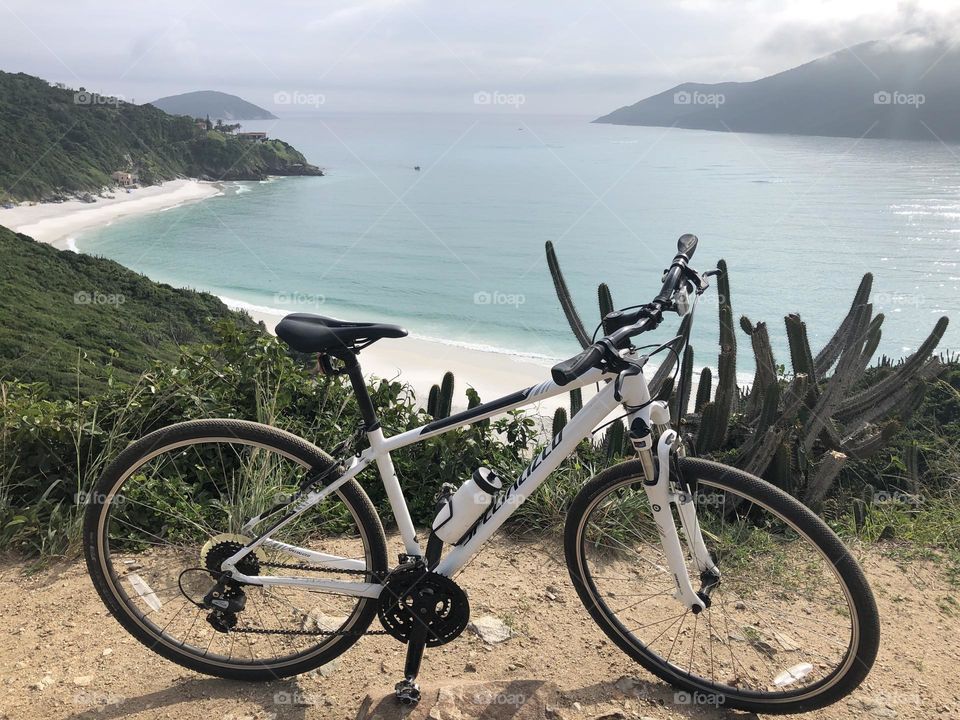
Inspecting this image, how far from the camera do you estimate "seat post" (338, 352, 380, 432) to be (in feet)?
7.29

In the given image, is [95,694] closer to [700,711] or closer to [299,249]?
[700,711]

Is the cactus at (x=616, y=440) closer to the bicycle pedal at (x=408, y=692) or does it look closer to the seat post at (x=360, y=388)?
the bicycle pedal at (x=408, y=692)

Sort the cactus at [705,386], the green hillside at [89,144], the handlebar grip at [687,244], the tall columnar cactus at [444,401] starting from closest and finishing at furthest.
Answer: the handlebar grip at [687,244], the tall columnar cactus at [444,401], the cactus at [705,386], the green hillside at [89,144]

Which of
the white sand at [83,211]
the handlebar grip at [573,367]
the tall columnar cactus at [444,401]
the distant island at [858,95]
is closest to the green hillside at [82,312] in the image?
the tall columnar cactus at [444,401]

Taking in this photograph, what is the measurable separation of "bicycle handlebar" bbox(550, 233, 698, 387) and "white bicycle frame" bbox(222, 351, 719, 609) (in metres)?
0.09

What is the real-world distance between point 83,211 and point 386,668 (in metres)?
67.4

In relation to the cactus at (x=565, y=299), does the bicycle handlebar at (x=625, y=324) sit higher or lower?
higher

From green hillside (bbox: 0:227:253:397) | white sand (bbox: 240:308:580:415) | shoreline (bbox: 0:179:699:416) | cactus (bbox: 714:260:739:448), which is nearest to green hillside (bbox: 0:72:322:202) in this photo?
shoreline (bbox: 0:179:699:416)

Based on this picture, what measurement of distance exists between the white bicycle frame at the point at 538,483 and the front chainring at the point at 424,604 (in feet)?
0.15

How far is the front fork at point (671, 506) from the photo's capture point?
221cm

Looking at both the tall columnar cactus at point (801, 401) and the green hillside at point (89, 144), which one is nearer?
the tall columnar cactus at point (801, 401)

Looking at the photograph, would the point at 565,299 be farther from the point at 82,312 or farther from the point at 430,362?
the point at 82,312

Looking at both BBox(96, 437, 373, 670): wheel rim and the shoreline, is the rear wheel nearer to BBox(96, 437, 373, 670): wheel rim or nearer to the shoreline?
BBox(96, 437, 373, 670): wheel rim

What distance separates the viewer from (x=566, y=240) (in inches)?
2522
